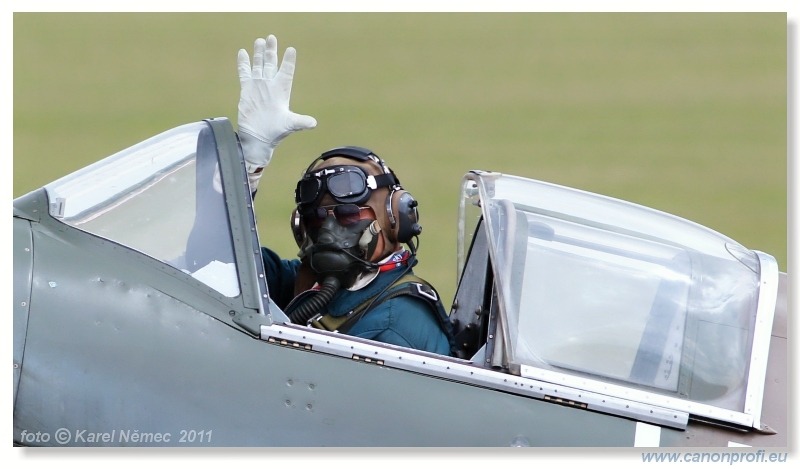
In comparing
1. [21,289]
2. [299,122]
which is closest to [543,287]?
[299,122]

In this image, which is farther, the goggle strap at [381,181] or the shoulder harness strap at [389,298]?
the goggle strap at [381,181]

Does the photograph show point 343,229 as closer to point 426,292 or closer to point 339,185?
point 339,185

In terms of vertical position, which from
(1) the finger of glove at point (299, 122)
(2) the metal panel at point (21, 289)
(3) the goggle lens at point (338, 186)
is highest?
(1) the finger of glove at point (299, 122)

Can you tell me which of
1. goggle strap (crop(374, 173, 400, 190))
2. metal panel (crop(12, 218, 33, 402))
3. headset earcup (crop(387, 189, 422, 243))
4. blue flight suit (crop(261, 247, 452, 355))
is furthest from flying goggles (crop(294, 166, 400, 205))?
metal panel (crop(12, 218, 33, 402))

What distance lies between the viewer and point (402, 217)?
473 centimetres

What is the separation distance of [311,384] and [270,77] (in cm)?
132

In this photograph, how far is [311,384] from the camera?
3.87 meters

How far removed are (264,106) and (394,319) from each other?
95 centimetres

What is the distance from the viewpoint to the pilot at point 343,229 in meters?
4.47

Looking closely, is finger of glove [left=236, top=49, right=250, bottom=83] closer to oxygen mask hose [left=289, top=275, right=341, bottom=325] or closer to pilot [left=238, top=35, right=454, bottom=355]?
pilot [left=238, top=35, right=454, bottom=355]

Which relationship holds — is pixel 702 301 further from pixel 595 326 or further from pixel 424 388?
pixel 424 388

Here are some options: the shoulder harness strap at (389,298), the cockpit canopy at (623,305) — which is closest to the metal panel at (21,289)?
the shoulder harness strap at (389,298)

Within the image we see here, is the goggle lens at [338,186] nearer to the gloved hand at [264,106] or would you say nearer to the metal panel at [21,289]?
the gloved hand at [264,106]

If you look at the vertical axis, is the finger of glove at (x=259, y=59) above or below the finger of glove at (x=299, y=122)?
above
